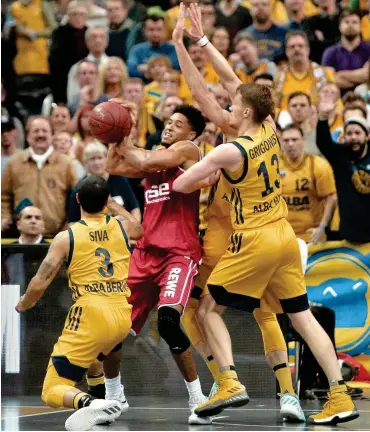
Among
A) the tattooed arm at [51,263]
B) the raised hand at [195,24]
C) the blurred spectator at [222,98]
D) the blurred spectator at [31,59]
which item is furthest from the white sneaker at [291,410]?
the blurred spectator at [31,59]

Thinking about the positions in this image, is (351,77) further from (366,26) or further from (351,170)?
(351,170)

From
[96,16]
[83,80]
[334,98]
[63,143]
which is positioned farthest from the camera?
[96,16]

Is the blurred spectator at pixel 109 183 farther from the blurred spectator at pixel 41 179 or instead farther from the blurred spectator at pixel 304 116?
the blurred spectator at pixel 304 116

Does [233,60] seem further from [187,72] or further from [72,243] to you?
[72,243]

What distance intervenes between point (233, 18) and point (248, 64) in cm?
210

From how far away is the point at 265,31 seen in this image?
16.3m

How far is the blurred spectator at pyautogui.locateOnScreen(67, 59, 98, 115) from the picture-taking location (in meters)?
15.8

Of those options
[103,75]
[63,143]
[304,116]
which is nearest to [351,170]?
[304,116]

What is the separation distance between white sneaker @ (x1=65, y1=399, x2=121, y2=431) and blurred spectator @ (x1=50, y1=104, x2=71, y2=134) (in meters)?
7.45

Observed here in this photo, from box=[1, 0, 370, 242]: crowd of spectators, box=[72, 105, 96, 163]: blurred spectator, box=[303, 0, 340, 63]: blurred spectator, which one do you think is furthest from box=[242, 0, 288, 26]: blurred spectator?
box=[72, 105, 96, 163]: blurred spectator

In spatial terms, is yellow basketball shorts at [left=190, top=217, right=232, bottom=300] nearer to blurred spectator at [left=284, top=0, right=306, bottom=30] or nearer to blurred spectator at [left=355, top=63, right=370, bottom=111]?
blurred spectator at [left=355, top=63, right=370, bottom=111]

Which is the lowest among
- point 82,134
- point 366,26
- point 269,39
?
point 82,134

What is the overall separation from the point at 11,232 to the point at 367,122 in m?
4.33

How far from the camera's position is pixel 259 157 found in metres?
8.73
